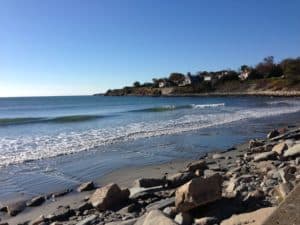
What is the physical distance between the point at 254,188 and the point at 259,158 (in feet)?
13.5

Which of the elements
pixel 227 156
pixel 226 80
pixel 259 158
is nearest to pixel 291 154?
pixel 259 158

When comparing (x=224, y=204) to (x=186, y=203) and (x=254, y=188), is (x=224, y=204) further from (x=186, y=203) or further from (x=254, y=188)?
(x=254, y=188)

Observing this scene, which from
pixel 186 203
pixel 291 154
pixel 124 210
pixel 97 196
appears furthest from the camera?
pixel 291 154

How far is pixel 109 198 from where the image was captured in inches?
321

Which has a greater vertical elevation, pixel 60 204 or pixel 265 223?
pixel 265 223

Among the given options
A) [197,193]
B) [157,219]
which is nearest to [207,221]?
[197,193]

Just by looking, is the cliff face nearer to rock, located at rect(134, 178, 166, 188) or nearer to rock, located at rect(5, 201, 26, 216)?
rock, located at rect(134, 178, 166, 188)

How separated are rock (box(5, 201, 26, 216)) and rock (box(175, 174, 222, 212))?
380 centimetres

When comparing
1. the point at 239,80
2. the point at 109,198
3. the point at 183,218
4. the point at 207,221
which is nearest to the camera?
Answer: the point at 207,221

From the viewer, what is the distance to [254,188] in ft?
26.1

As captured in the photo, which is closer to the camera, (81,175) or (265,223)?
(265,223)

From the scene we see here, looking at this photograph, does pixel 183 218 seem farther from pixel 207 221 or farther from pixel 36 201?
pixel 36 201

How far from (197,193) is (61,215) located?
9.45 ft

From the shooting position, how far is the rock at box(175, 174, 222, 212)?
21.7ft
